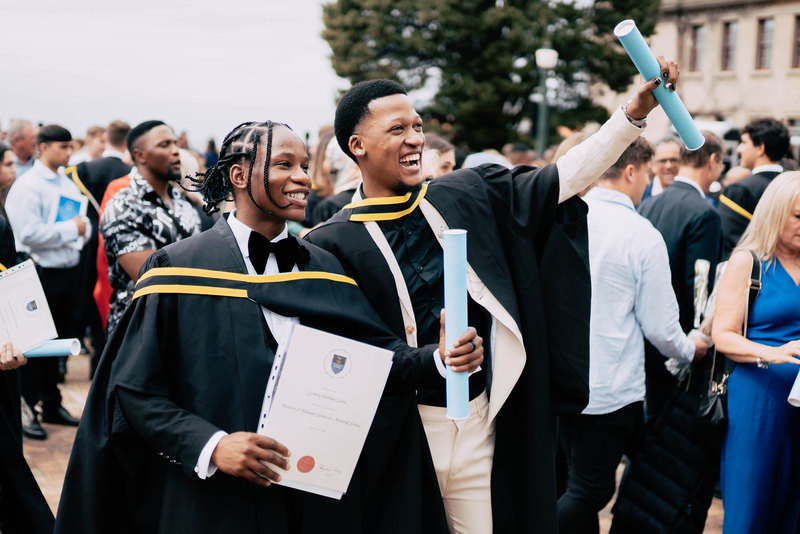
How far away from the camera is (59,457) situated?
6.34 metres

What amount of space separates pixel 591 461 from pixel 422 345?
1.70m

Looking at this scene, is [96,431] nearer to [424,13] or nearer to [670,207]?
[670,207]

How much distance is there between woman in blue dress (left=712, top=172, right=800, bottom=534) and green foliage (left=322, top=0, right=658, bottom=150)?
2631cm

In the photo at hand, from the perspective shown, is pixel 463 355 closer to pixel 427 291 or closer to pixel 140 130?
pixel 427 291

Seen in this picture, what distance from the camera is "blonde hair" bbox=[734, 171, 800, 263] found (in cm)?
418

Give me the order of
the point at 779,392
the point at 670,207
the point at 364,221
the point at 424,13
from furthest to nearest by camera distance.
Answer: the point at 424,13 → the point at 670,207 → the point at 779,392 → the point at 364,221

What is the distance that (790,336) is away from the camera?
415cm

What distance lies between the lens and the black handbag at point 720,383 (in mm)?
4195

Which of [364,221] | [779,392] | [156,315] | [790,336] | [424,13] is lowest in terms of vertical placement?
[779,392]

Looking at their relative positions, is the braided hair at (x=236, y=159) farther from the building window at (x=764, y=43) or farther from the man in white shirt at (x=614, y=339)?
the building window at (x=764, y=43)

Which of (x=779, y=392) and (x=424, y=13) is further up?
(x=424, y=13)

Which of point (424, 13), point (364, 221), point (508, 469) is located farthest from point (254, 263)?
point (424, 13)

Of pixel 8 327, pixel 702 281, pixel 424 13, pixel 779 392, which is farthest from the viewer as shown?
pixel 424 13

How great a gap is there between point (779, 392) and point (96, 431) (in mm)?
3064
